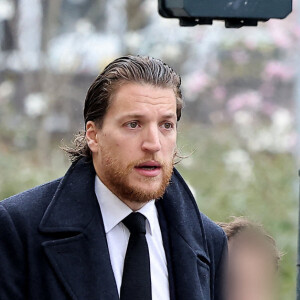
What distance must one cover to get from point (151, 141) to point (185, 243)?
485 millimetres

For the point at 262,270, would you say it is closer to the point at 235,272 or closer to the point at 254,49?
the point at 235,272

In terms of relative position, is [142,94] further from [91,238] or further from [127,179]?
[91,238]

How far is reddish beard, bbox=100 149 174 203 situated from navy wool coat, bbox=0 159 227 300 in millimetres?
147

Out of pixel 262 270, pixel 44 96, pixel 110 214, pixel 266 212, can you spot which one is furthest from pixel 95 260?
pixel 44 96

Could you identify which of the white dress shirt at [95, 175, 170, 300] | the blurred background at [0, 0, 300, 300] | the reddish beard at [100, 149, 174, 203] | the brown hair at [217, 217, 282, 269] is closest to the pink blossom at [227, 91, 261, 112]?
the blurred background at [0, 0, 300, 300]

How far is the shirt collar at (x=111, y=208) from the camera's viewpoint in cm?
384

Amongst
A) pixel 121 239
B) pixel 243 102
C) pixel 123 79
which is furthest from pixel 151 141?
pixel 243 102

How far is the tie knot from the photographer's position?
384 centimetres

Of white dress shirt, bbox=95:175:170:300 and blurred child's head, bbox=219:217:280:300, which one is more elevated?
white dress shirt, bbox=95:175:170:300

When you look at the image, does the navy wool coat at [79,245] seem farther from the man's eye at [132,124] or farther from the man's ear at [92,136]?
the man's eye at [132,124]

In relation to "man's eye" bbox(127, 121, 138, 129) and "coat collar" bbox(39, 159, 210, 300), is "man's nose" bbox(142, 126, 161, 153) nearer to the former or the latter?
"man's eye" bbox(127, 121, 138, 129)

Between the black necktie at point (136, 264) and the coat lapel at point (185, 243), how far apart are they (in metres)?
0.13

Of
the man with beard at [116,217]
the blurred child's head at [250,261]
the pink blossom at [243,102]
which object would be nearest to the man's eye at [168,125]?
the man with beard at [116,217]

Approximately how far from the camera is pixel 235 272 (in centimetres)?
415
